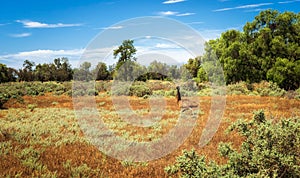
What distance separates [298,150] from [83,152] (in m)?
5.68

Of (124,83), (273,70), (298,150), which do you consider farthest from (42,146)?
(273,70)

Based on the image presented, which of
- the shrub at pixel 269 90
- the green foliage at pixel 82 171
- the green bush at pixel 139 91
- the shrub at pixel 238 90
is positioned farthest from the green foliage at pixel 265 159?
the shrub at pixel 238 90

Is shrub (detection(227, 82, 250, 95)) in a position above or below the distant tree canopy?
below

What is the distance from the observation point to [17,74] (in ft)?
253

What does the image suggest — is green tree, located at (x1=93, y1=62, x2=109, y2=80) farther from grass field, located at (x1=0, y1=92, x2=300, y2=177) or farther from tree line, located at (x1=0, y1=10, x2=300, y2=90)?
grass field, located at (x1=0, y1=92, x2=300, y2=177)

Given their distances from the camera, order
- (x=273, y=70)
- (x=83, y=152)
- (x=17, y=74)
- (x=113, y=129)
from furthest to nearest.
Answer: (x=17, y=74) → (x=273, y=70) → (x=113, y=129) → (x=83, y=152)

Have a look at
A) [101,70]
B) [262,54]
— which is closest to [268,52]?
[262,54]

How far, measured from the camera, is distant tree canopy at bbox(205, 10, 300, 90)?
3431 centimetres

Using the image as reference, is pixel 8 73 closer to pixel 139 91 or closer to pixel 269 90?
pixel 139 91

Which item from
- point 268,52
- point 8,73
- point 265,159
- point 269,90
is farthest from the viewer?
point 8,73

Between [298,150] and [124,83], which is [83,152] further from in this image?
[124,83]

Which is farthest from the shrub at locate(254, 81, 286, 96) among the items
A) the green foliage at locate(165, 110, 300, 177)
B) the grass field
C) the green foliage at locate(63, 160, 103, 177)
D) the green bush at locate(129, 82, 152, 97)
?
the green foliage at locate(63, 160, 103, 177)

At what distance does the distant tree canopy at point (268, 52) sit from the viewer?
34312 millimetres

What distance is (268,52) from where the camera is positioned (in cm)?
3634
